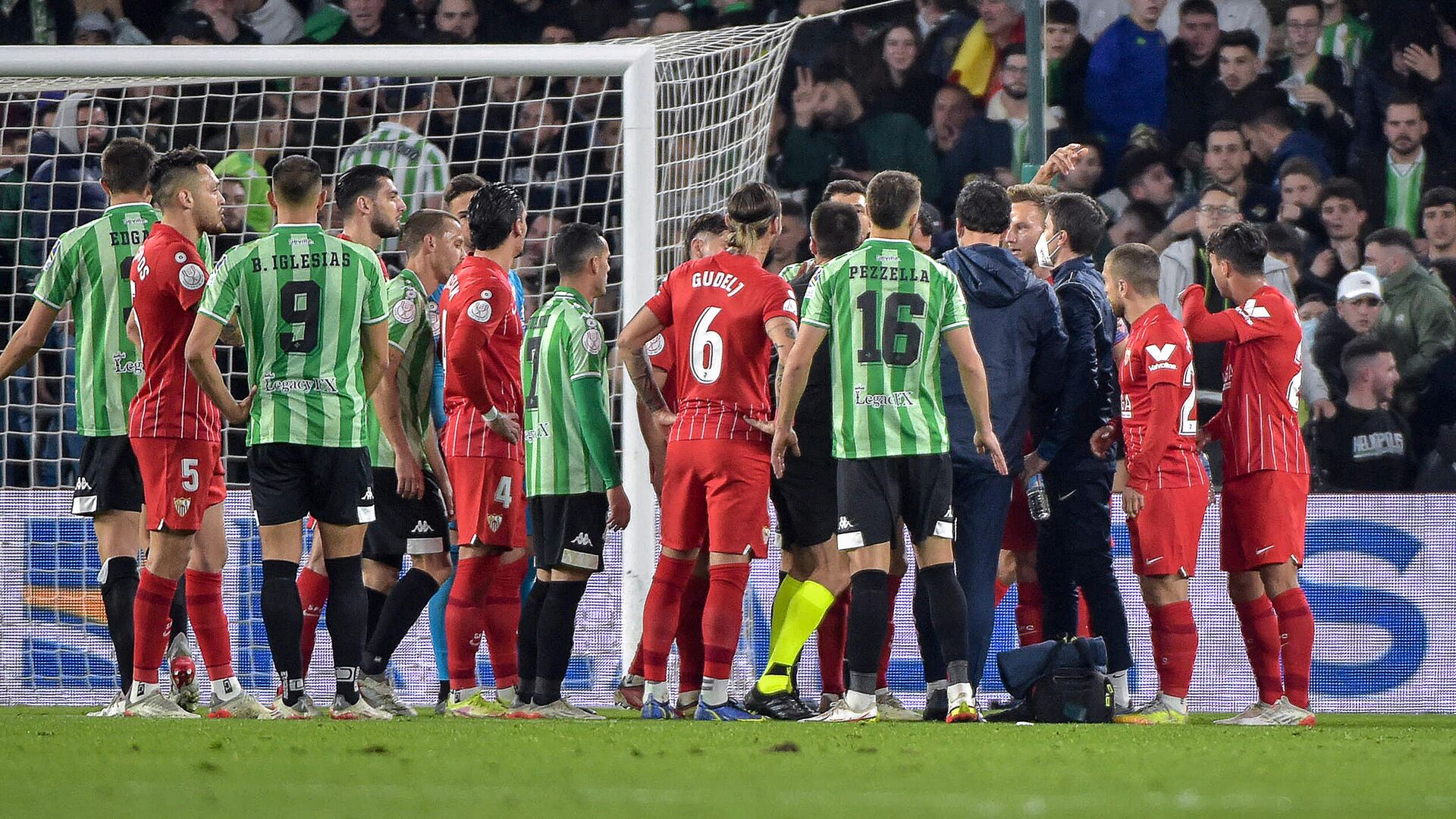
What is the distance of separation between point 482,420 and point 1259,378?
288cm

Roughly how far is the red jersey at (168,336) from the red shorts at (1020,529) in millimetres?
3029

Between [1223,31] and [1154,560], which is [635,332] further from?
[1223,31]

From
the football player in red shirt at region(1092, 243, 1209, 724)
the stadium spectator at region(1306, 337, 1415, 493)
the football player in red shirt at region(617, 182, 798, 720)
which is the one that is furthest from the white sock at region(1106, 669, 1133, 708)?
the stadium spectator at region(1306, 337, 1415, 493)

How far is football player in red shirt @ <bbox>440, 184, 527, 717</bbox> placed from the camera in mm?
6363

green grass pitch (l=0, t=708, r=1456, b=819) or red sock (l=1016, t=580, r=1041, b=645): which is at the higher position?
red sock (l=1016, t=580, r=1041, b=645)

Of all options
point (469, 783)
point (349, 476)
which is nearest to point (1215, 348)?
point (349, 476)

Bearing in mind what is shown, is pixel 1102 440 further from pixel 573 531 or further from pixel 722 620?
pixel 573 531

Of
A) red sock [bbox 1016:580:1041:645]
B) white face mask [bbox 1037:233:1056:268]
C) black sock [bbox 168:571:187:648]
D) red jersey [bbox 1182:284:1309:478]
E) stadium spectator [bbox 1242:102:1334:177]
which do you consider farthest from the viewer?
stadium spectator [bbox 1242:102:1334:177]

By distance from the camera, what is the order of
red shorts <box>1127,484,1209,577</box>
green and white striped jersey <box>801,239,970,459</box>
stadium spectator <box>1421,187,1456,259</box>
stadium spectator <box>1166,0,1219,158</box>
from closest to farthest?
green and white striped jersey <box>801,239,970,459</box> → red shorts <box>1127,484,1209,577</box> → stadium spectator <box>1421,187,1456,259</box> → stadium spectator <box>1166,0,1219,158</box>

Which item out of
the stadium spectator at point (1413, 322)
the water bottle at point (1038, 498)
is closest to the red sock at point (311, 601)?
the water bottle at point (1038, 498)

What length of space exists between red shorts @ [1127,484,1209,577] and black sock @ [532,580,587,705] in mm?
2048

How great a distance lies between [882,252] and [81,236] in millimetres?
2974

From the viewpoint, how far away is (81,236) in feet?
21.2

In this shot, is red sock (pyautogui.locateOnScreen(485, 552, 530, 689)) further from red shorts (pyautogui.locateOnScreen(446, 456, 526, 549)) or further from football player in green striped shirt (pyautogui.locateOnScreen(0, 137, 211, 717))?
football player in green striped shirt (pyautogui.locateOnScreen(0, 137, 211, 717))
